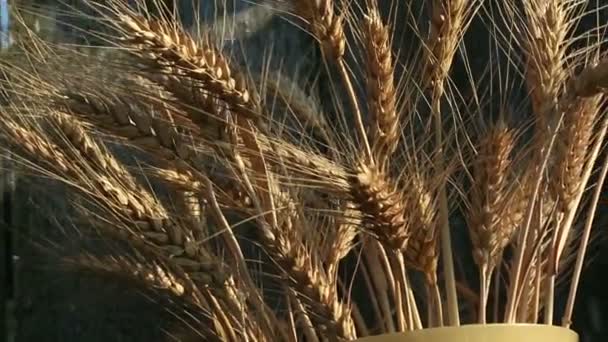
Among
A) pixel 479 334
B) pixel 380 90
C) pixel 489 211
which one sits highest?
pixel 380 90

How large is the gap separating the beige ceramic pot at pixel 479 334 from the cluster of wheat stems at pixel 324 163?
1.6 inches

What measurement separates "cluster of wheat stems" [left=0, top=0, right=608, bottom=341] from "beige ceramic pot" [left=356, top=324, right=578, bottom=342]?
40mm

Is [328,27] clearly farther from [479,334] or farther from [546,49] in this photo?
[479,334]

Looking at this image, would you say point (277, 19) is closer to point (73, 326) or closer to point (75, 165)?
point (73, 326)

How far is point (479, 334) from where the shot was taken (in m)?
1.29

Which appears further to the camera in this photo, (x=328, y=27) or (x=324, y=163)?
(x=328, y=27)

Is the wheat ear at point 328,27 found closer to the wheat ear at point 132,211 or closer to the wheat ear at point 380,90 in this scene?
the wheat ear at point 380,90

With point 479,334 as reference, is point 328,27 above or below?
above

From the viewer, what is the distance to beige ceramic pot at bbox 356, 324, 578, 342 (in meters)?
1.29

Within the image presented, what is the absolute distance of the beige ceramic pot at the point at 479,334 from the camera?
129 cm

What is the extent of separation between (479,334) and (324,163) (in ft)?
0.75

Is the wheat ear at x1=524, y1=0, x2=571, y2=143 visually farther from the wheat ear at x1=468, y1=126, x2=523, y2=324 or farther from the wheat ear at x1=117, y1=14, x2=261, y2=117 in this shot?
the wheat ear at x1=117, y1=14, x2=261, y2=117

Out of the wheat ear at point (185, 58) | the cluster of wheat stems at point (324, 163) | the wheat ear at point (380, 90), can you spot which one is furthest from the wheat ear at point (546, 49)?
the wheat ear at point (185, 58)

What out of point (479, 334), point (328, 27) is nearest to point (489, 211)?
point (479, 334)
